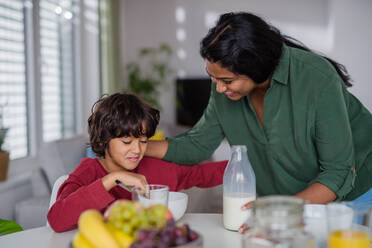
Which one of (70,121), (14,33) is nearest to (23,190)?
(14,33)

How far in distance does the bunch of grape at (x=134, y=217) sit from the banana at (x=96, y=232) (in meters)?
0.02

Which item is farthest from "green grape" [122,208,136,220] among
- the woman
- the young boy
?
the woman

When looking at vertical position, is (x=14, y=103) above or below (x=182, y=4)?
below

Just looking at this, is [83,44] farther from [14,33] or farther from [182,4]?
[182,4]

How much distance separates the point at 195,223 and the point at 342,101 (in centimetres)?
56

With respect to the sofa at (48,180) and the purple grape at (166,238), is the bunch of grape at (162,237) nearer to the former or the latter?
the purple grape at (166,238)

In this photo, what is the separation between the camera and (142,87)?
521 cm

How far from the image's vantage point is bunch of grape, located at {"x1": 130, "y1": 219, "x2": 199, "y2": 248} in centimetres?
66

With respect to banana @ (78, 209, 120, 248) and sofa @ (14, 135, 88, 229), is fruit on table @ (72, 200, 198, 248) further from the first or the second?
sofa @ (14, 135, 88, 229)

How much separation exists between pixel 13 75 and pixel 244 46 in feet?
8.04

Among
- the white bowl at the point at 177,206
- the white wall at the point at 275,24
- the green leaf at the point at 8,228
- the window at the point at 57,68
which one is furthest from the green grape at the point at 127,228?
the white wall at the point at 275,24

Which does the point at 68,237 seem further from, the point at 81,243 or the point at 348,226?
the point at 348,226

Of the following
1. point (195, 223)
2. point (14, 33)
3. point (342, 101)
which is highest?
point (14, 33)

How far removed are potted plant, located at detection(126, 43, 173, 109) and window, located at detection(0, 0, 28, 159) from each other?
6.79 feet
